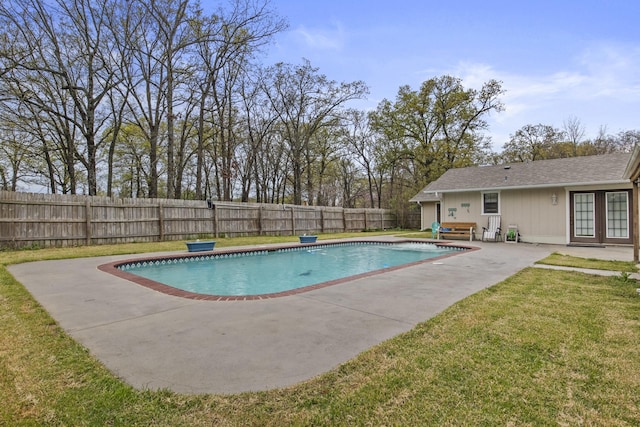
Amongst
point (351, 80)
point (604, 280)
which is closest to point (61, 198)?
point (604, 280)

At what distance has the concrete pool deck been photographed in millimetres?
2385

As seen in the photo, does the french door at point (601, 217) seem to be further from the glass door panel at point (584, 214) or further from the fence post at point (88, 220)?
the fence post at point (88, 220)

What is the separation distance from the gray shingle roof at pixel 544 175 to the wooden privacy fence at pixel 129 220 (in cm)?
783

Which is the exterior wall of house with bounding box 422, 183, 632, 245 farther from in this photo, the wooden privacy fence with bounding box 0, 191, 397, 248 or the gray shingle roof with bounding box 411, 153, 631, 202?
the wooden privacy fence with bounding box 0, 191, 397, 248

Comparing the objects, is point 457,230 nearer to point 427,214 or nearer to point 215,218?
point 427,214

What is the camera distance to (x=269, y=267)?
917cm

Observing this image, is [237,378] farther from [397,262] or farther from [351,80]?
[351,80]

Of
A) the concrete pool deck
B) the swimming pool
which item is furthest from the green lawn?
the swimming pool

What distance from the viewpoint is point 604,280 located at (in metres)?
5.51

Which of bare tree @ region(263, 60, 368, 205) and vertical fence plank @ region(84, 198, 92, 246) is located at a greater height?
bare tree @ region(263, 60, 368, 205)

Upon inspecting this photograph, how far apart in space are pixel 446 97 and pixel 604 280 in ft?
74.0

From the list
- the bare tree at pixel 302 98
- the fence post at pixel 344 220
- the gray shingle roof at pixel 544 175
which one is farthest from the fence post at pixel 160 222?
the bare tree at pixel 302 98

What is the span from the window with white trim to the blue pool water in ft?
10.3

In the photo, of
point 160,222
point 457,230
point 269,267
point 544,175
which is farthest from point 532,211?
point 160,222
